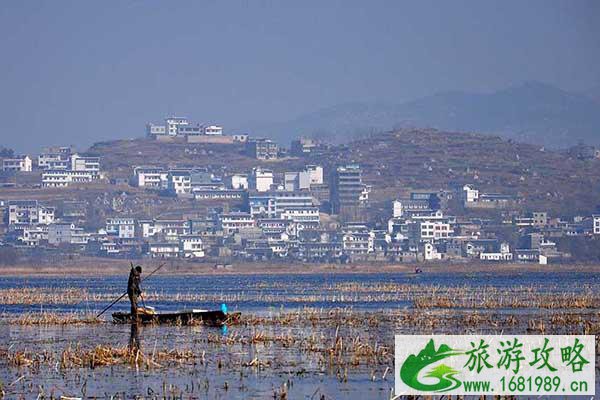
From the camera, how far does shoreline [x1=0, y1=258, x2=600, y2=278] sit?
7008 inches

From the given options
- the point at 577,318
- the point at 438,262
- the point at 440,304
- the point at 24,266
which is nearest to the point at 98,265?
the point at 24,266

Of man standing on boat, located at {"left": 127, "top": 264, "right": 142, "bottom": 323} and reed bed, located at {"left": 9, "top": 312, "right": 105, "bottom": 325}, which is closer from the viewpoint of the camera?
man standing on boat, located at {"left": 127, "top": 264, "right": 142, "bottom": 323}

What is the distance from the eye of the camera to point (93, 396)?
24.2 m

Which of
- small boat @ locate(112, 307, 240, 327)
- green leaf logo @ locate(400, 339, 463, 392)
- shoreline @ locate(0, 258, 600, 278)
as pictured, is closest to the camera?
green leaf logo @ locate(400, 339, 463, 392)

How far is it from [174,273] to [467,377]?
161m

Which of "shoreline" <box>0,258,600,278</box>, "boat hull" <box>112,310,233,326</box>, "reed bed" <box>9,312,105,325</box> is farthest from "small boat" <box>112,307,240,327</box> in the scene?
"shoreline" <box>0,258,600,278</box>

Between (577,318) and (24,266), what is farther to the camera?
(24,266)

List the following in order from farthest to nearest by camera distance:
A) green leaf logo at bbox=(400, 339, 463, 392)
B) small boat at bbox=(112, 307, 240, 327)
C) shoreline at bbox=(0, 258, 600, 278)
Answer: shoreline at bbox=(0, 258, 600, 278) → small boat at bbox=(112, 307, 240, 327) → green leaf logo at bbox=(400, 339, 463, 392)

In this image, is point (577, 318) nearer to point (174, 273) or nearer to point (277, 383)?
point (277, 383)

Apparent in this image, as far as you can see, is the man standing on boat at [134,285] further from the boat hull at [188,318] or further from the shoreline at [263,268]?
the shoreline at [263,268]

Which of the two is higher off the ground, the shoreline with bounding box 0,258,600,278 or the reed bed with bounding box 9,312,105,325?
the reed bed with bounding box 9,312,105,325

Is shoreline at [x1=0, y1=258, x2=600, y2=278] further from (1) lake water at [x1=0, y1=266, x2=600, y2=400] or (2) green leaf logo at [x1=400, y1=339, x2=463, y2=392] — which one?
(2) green leaf logo at [x1=400, y1=339, x2=463, y2=392]

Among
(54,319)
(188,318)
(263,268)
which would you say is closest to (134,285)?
(188,318)

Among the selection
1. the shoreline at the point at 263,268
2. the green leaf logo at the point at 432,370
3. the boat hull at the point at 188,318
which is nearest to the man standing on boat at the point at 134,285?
the boat hull at the point at 188,318
